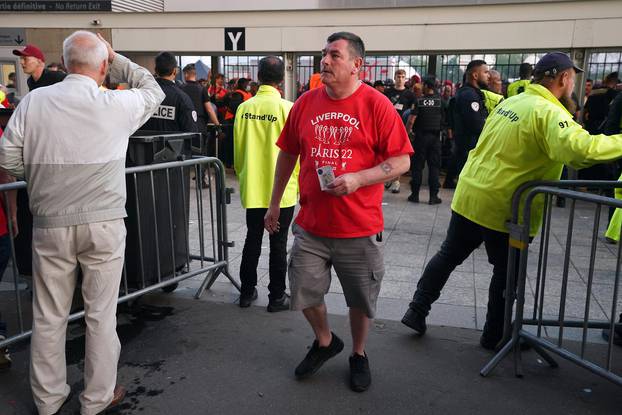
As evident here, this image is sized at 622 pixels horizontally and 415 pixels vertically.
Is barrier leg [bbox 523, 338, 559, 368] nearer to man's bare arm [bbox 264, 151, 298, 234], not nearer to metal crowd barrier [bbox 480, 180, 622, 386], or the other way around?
metal crowd barrier [bbox 480, 180, 622, 386]

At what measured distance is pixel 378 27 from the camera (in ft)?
40.5

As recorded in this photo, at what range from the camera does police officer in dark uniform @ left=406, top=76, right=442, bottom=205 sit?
878 centimetres

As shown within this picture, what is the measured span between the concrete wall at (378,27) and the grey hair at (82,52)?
33.8 feet

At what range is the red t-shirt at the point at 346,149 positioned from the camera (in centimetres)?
299

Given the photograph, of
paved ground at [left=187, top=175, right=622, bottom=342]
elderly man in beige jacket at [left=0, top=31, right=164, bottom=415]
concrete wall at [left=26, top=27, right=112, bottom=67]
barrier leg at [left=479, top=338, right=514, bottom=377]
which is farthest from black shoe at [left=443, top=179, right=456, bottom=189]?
concrete wall at [left=26, top=27, right=112, bottom=67]

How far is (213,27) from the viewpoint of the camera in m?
13.2

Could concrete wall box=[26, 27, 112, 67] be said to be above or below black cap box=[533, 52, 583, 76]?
above

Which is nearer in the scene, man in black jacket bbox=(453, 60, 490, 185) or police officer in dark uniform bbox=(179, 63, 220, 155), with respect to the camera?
man in black jacket bbox=(453, 60, 490, 185)

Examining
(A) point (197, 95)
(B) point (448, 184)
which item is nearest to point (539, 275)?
(B) point (448, 184)

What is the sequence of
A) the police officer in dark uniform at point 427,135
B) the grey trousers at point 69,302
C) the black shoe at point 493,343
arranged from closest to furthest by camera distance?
1. the grey trousers at point 69,302
2. the black shoe at point 493,343
3. the police officer in dark uniform at point 427,135

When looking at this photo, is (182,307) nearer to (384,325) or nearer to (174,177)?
(174,177)

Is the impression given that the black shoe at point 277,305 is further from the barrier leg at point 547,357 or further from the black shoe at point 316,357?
the barrier leg at point 547,357

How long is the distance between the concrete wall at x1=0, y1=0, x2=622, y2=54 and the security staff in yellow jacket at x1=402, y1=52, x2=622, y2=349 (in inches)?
346

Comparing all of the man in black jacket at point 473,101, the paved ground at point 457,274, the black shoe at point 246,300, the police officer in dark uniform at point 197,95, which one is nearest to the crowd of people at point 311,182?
the paved ground at point 457,274
